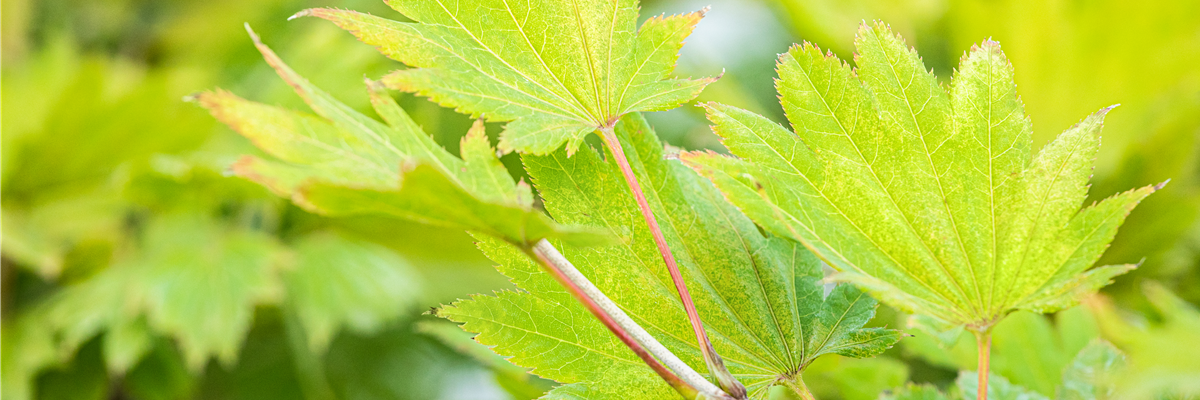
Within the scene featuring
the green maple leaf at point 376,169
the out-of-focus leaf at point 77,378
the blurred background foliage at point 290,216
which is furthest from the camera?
the out-of-focus leaf at point 77,378

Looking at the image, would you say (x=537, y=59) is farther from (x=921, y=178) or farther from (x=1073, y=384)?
(x=1073, y=384)

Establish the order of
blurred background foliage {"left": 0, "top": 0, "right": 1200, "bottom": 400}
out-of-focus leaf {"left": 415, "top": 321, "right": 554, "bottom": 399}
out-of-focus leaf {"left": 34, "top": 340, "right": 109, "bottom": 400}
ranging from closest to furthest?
out-of-focus leaf {"left": 415, "top": 321, "right": 554, "bottom": 399} → blurred background foliage {"left": 0, "top": 0, "right": 1200, "bottom": 400} → out-of-focus leaf {"left": 34, "top": 340, "right": 109, "bottom": 400}

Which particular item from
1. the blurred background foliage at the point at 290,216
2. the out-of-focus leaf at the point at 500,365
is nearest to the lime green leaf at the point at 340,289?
the blurred background foliage at the point at 290,216

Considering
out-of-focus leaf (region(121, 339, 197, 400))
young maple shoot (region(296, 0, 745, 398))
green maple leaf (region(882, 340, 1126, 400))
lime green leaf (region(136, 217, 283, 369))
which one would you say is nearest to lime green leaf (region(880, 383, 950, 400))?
green maple leaf (region(882, 340, 1126, 400))

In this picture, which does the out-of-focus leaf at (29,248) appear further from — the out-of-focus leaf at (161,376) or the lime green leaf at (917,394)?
the lime green leaf at (917,394)

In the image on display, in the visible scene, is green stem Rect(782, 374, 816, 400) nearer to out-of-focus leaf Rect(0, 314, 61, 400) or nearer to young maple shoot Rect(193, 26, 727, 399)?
young maple shoot Rect(193, 26, 727, 399)

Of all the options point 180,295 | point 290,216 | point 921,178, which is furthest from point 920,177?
point 290,216
